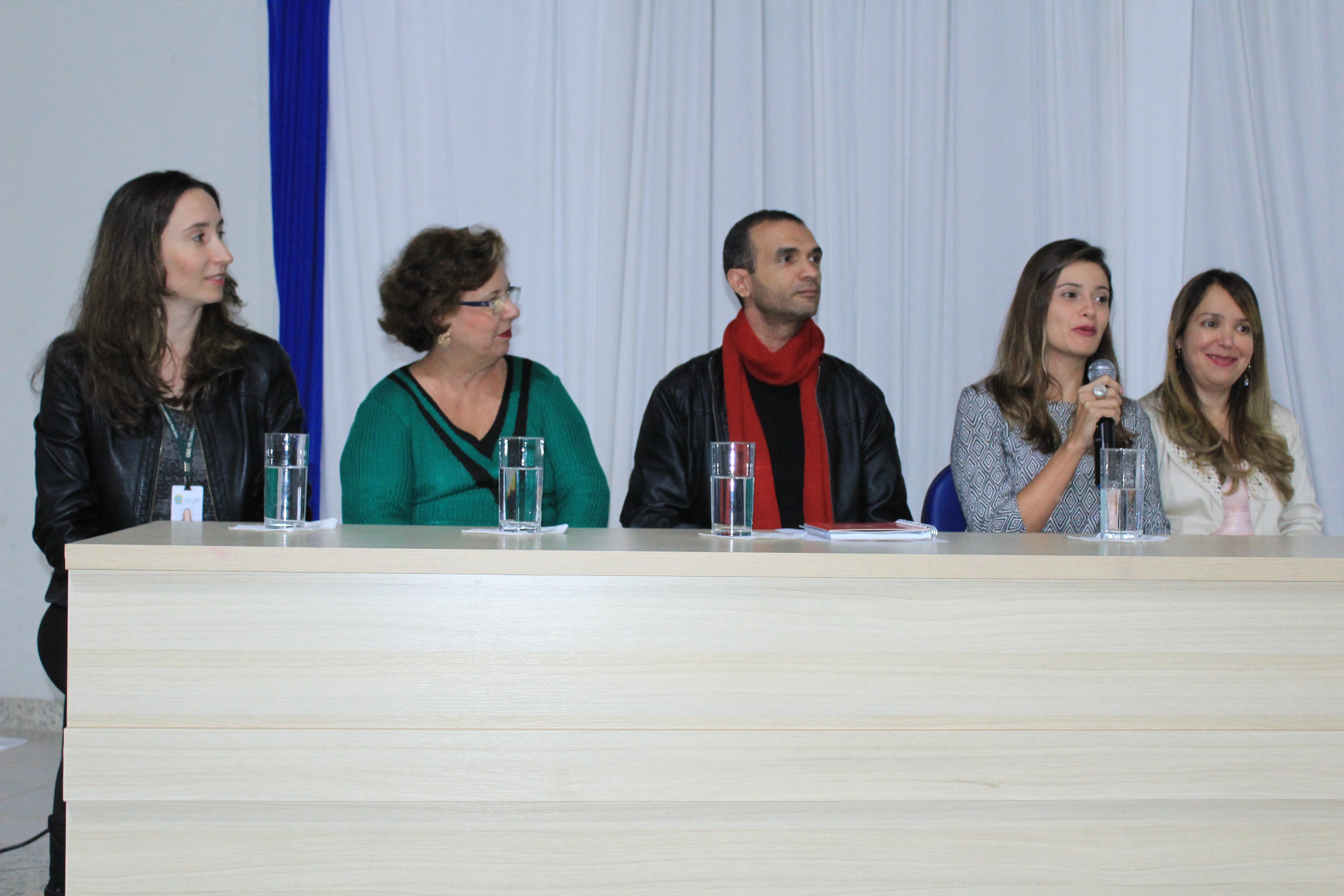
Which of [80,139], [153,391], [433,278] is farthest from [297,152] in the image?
[153,391]

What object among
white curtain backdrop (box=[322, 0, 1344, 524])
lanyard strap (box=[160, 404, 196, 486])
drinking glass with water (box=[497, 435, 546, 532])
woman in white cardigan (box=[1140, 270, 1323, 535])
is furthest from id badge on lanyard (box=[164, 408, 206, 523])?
woman in white cardigan (box=[1140, 270, 1323, 535])

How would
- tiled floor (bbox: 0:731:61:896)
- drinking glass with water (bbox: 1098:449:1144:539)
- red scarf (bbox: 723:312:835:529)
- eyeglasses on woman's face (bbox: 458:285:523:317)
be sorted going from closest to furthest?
drinking glass with water (bbox: 1098:449:1144:539), tiled floor (bbox: 0:731:61:896), eyeglasses on woman's face (bbox: 458:285:523:317), red scarf (bbox: 723:312:835:529)

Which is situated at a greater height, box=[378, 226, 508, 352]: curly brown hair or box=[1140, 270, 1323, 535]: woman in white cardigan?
box=[378, 226, 508, 352]: curly brown hair

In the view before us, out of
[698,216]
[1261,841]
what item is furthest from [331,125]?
[1261,841]

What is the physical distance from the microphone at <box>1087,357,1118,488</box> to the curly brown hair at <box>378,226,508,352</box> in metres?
1.45

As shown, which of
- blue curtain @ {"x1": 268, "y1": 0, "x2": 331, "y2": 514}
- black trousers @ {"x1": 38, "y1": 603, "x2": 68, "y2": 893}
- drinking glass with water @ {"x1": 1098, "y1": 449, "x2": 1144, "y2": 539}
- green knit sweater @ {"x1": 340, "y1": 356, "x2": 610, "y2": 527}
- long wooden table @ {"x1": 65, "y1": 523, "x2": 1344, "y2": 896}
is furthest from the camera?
blue curtain @ {"x1": 268, "y1": 0, "x2": 331, "y2": 514}

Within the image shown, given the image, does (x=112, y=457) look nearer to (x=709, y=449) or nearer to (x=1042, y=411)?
(x=709, y=449)

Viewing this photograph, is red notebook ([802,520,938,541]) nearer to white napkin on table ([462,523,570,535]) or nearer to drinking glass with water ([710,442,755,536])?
drinking glass with water ([710,442,755,536])

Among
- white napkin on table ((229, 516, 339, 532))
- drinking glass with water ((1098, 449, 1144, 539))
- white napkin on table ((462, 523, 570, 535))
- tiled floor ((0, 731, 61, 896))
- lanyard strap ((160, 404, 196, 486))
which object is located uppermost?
lanyard strap ((160, 404, 196, 486))

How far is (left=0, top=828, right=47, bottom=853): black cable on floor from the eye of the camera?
2.61 metres

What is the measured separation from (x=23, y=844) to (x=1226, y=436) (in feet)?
10.4

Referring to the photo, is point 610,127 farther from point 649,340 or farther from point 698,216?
point 649,340

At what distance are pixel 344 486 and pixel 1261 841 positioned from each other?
1.99 metres

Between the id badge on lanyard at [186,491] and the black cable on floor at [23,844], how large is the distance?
0.99 meters
